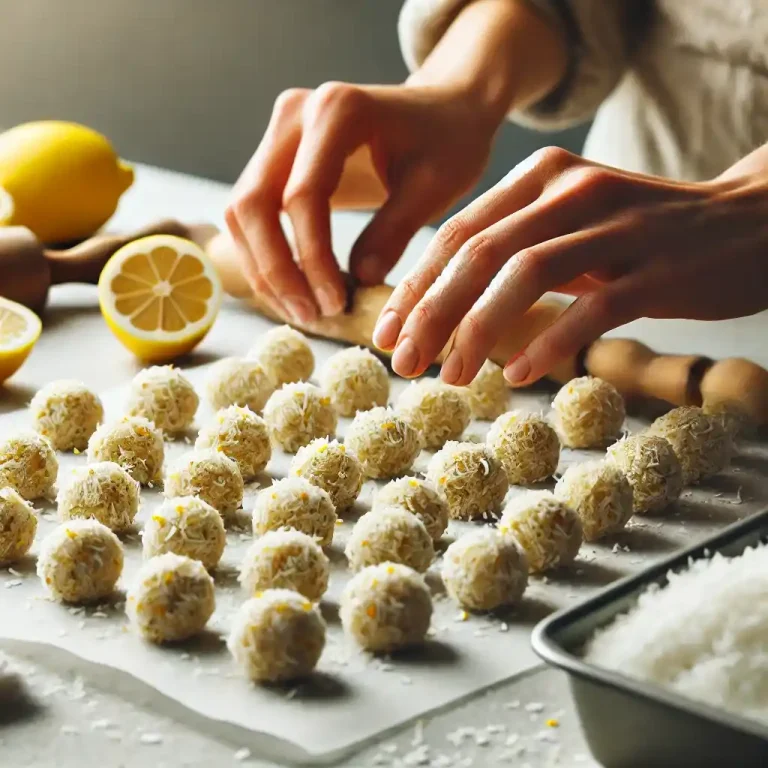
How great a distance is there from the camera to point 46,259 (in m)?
1.85

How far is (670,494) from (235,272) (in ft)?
2.77

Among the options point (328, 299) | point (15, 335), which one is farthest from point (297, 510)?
point (15, 335)

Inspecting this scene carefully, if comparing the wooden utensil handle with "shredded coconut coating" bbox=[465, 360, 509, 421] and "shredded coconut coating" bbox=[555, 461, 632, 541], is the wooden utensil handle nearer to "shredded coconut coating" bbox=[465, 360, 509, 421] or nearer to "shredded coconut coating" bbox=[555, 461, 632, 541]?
"shredded coconut coating" bbox=[465, 360, 509, 421]

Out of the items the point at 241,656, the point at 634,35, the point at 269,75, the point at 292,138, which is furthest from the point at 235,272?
the point at 269,75

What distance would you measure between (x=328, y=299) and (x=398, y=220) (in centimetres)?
14

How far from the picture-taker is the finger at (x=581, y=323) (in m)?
1.23

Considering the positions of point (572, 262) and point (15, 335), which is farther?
point (15, 335)

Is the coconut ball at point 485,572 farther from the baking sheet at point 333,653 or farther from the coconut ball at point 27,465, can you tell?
the coconut ball at point 27,465

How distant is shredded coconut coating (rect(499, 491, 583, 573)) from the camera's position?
1140 millimetres

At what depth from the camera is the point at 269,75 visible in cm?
324

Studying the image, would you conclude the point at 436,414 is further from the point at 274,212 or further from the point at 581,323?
the point at 274,212

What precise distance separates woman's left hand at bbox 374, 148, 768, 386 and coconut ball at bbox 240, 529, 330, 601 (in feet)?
0.65

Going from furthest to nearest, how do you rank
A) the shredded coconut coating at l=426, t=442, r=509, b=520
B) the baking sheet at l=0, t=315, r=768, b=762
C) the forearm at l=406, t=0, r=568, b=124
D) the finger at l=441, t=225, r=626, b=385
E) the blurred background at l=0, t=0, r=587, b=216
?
the blurred background at l=0, t=0, r=587, b=216 < the forearm at l=406, t=0, r=568, b=124 < the shredded coconut coating at l=426, t=442, r=509, b=520 < the finger at l=441, t=225, r=626, b=385 < the baking sheet at l=0, t=315, r=768, b=762

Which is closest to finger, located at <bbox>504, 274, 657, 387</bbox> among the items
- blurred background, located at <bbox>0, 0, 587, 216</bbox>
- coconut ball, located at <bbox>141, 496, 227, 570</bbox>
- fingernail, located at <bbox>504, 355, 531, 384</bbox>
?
fingernail, located at <bbox>504, 355, 531, 384</bbox>
